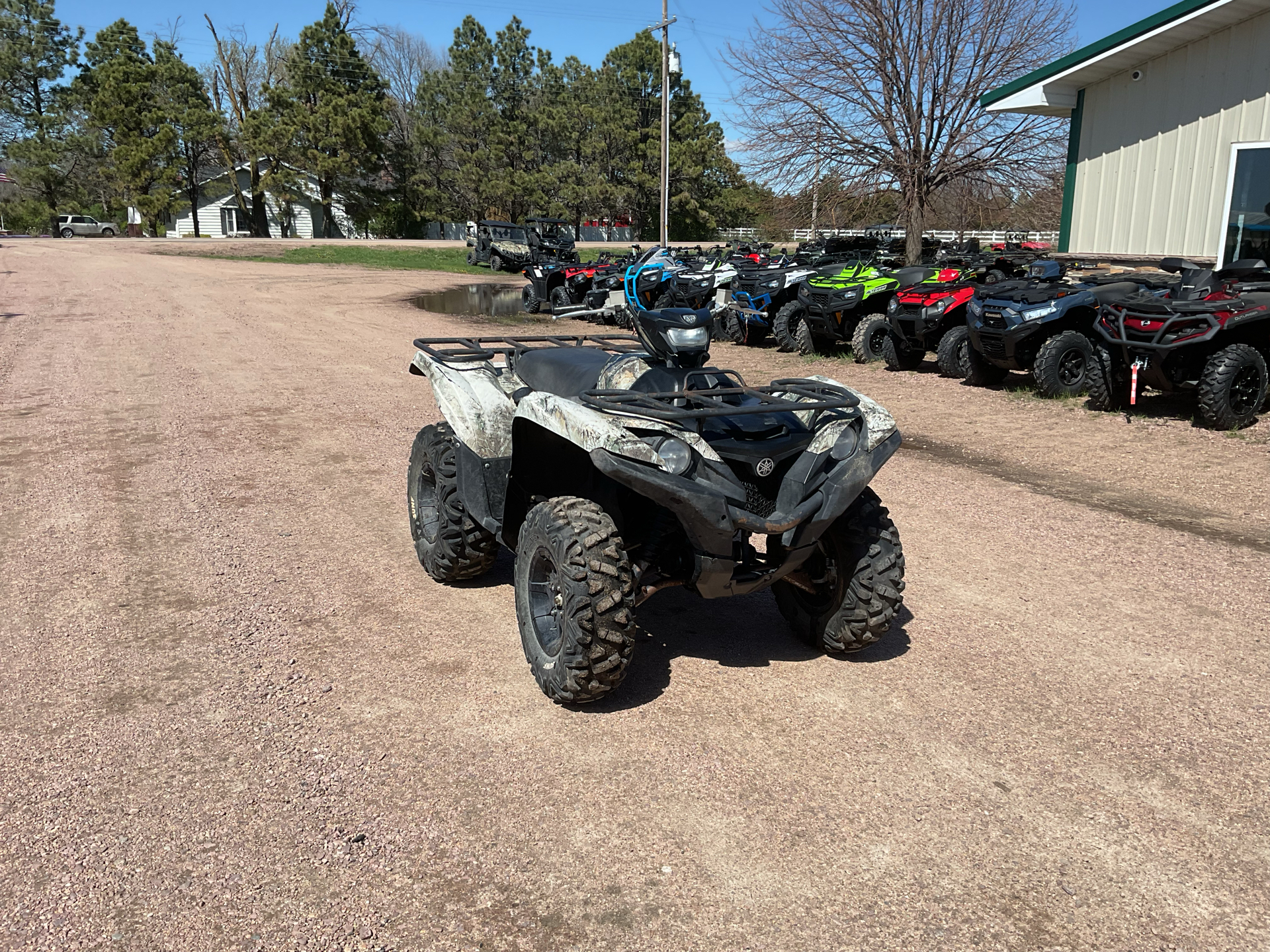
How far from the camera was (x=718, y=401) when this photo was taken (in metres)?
3.71

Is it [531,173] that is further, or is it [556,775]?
[531,173]

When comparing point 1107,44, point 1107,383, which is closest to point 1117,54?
point 1107,44

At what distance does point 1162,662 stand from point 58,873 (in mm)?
3966

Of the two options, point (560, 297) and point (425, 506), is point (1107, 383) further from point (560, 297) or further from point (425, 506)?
point (560, 297)

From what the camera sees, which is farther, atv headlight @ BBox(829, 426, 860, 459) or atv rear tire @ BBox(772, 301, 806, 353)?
atv rear tire @ BBox(772, 301, 806, 353)

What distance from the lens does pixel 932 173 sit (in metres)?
19.1

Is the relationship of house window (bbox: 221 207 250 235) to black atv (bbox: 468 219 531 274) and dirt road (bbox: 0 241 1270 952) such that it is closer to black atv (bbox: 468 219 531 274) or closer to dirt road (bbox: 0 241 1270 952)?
black atv (bbox: 468 219 531 274)

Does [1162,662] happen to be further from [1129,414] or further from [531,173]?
[531,173]

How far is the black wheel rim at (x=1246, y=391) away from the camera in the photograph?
802cm

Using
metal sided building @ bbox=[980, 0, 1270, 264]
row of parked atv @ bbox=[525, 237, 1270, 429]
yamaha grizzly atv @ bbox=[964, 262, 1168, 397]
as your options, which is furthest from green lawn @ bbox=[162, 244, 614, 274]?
yamaha grizzly atv @ bbox=[964, 262, 1168, 397]

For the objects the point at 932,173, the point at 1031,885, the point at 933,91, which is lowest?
the point at 1031,885

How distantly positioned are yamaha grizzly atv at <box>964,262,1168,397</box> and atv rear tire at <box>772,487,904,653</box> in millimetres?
6272

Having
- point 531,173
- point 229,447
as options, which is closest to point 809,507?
point 229,447

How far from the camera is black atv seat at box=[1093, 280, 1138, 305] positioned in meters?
8.91
